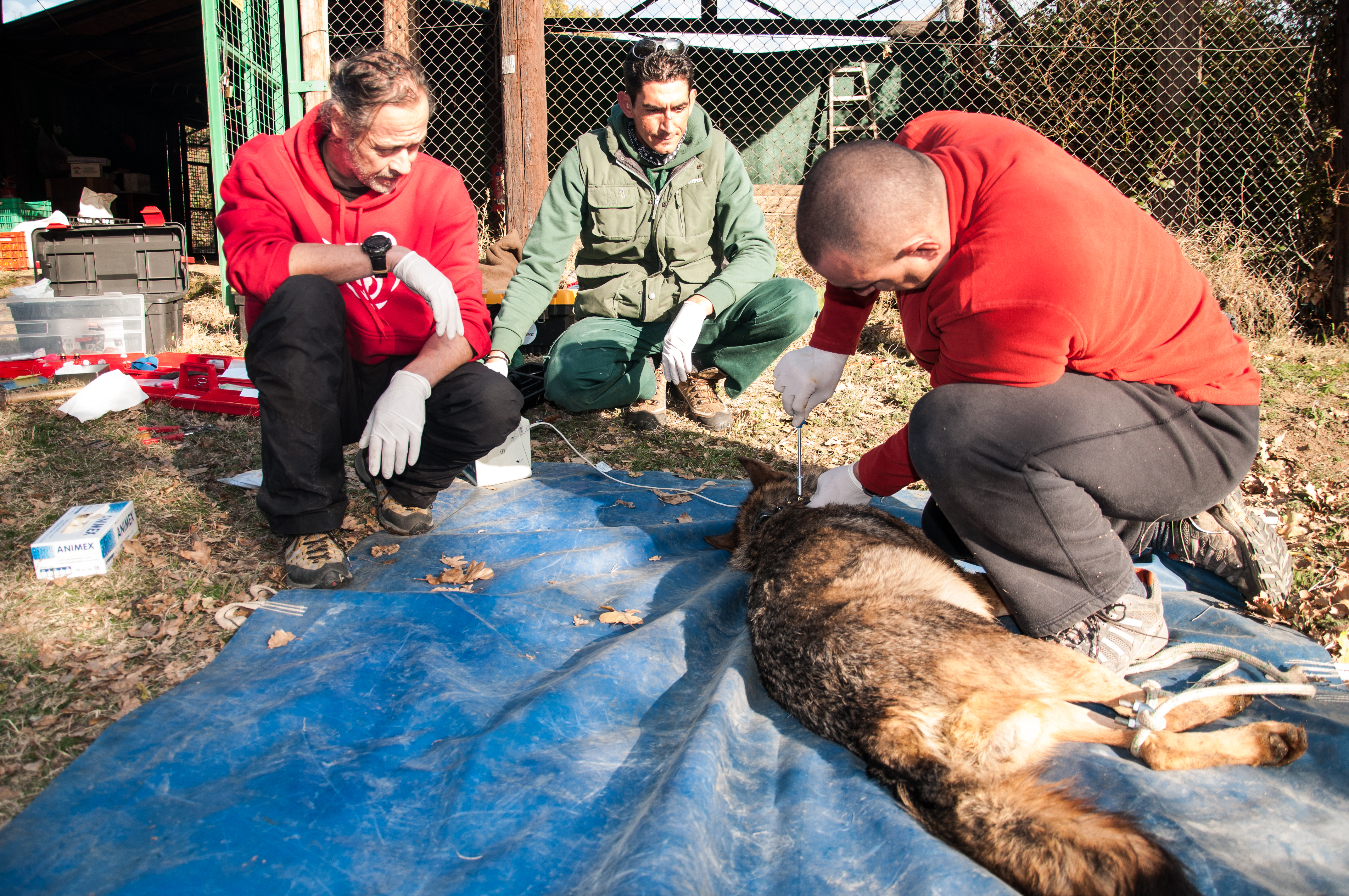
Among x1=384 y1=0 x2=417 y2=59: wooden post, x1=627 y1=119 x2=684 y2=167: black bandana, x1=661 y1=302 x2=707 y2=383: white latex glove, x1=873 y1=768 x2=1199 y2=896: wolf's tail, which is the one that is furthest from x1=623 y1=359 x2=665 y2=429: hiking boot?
x1=384 y1=0 x2=417 y2=59: wooden post

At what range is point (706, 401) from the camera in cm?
534

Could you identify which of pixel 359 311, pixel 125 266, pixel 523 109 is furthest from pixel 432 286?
pixel 523 109

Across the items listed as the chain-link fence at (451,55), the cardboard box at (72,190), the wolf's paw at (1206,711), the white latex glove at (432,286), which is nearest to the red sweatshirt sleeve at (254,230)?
the white latex glove at (432,286)

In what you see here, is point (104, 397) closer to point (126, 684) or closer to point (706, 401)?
point (126, 684)

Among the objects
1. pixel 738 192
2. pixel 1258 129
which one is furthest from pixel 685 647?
pixel 1258 129

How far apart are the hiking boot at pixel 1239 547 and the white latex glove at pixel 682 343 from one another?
97.1 inches

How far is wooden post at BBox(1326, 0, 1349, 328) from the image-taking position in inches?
266

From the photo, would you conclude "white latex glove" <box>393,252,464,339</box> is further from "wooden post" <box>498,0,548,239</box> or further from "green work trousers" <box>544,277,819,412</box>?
"wooden post" <box>498,0,548,239</box>

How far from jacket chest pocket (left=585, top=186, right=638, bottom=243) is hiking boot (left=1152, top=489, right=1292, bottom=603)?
3.59 meters

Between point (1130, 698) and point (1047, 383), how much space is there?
96 cm

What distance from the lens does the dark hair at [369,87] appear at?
3064 millimetres

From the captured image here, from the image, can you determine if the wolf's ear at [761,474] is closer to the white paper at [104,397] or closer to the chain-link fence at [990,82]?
the white paper at [104,397]

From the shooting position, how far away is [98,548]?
312cm

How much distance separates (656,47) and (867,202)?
2928 mm
